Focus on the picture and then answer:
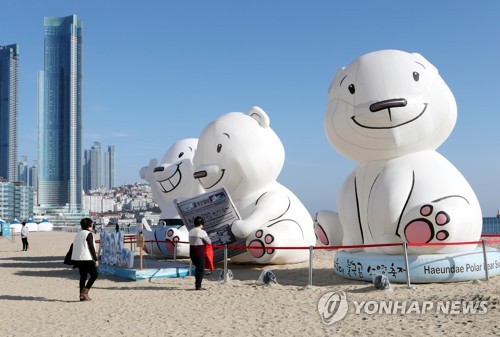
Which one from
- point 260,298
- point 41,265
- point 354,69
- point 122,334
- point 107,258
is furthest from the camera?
point 41,265

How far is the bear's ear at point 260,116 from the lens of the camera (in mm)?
12652

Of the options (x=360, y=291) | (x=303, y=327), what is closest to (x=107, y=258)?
(x=360, y=291)

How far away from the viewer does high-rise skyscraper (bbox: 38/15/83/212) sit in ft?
513

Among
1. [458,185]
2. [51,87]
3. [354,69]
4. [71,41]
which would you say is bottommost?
[458,185]

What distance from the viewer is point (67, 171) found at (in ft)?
521

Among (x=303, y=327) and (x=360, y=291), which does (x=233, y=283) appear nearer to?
(x=360, y=291)

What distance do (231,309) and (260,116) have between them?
6.14 meters

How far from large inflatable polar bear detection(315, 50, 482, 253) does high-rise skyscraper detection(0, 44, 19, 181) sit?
592 ft

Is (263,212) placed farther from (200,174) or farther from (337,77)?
(337,77)

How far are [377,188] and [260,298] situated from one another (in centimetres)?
271

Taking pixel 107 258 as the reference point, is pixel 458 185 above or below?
above

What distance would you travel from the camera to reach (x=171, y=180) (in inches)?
631

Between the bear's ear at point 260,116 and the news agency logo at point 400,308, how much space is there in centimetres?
588

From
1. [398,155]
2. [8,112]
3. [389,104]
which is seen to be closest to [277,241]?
[398,155]
